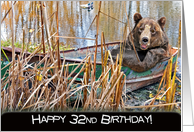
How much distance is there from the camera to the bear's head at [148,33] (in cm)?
244

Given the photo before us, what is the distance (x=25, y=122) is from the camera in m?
2.01

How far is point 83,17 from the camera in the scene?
2465mm

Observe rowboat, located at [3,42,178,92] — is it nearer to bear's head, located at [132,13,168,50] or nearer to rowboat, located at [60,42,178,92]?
rowboat, located at [60,42,178,92]

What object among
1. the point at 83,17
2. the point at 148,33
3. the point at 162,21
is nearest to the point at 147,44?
the point at 148,33

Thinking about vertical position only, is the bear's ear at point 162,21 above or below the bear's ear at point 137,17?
below

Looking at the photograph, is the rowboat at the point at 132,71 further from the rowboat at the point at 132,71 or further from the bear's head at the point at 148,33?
the bear's head at the point at 148,33

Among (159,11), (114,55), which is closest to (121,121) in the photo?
(114,55)

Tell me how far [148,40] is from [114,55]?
48 cm

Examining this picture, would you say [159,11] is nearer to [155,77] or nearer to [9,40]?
[155,77]

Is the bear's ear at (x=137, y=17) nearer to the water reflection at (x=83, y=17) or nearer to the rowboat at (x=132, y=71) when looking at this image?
the water reflection at (x=83, y=17)

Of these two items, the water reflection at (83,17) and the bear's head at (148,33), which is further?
the bear's head at (148,33)

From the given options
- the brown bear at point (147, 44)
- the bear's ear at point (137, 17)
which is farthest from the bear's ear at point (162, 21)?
the bear's ear at point (137, 17)

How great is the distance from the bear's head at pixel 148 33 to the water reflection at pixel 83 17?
0.20 feet

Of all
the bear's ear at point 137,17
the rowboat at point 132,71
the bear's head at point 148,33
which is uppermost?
the bear's ear at point 137,17
